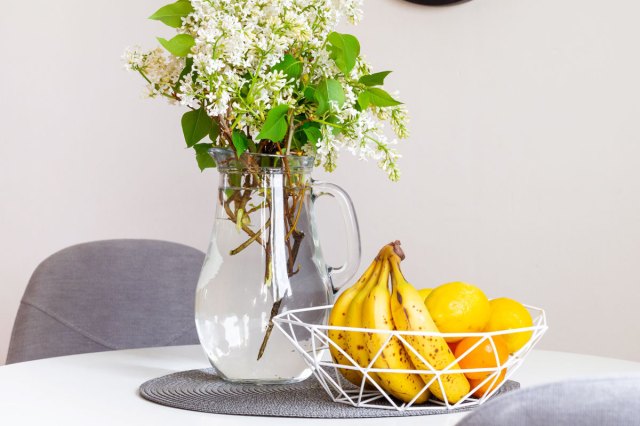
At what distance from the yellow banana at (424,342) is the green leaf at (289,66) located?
0.29m

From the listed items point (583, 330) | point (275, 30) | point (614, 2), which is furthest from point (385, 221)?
point (275, 30)

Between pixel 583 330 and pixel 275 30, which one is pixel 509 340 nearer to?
pixel 275 30

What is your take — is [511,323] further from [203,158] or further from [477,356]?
[203,158]

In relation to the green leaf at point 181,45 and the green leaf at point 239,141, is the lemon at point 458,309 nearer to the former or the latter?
the green leaf at point 239,141

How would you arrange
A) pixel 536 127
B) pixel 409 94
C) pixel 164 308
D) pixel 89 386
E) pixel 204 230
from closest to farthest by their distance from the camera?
1. pixel 89 386
2. pixel 164 308
3. pixel 536 127
4. pixel 409 94
5. pixel 204 230

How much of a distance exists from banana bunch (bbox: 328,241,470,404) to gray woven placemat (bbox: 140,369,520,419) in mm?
24

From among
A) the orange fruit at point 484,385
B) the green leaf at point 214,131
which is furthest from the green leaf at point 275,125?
the orange fruit at point 484,385

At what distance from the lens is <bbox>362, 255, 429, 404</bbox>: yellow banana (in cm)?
76

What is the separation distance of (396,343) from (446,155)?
1137 millimetres

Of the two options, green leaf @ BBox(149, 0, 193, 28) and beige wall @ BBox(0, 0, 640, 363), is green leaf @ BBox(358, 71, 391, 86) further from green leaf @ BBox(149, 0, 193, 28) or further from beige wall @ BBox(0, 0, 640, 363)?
beige wall @ BBox(0, 0, 640, 363)

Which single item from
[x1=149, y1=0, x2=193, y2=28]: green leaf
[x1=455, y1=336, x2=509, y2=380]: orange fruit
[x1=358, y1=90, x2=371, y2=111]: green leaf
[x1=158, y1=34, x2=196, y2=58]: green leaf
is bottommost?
[x1=455, y1=336, x2=509, y2=380]: orange fruit

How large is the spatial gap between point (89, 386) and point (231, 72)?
382 millimetres

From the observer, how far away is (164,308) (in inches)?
Result: 63.7

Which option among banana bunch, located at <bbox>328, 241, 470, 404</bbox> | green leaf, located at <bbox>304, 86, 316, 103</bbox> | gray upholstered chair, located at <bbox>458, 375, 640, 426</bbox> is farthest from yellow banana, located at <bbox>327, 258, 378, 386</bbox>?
gray upholstered chair, located at <bbox>458, 375, 640, 426</bbox>
